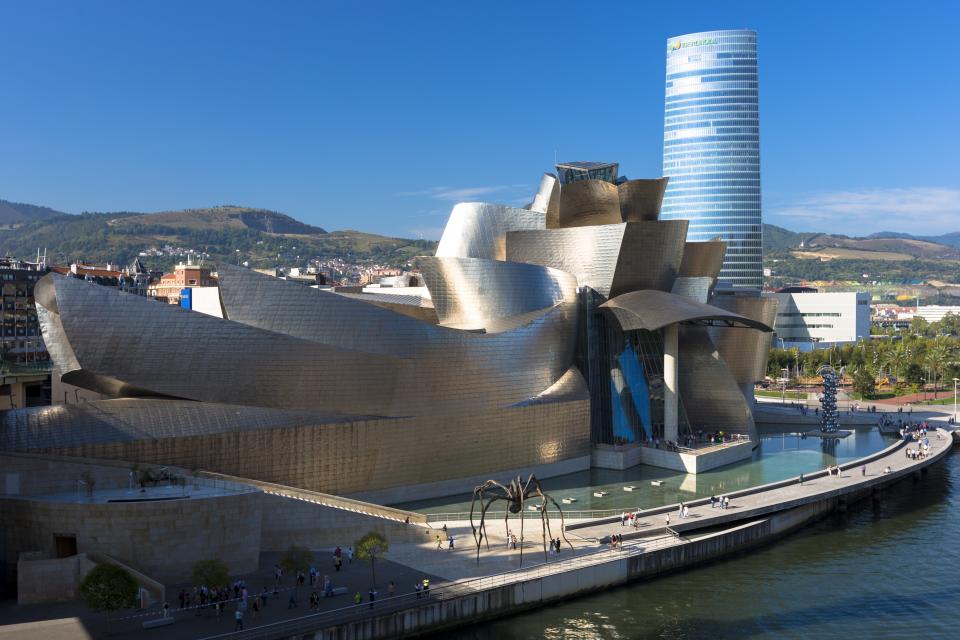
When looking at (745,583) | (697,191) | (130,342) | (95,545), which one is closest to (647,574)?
(745,583)

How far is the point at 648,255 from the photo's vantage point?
1654 inches

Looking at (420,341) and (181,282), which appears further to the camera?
(181,282)

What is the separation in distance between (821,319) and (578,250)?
81.7 meters

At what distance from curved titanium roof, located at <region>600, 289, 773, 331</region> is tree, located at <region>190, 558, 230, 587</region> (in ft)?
73.9

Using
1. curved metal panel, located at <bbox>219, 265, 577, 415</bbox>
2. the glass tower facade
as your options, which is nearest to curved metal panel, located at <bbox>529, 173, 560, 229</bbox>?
curved metal panel, located at <bbox>219, 265, 577, 415</bbox>

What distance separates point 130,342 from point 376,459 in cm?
970

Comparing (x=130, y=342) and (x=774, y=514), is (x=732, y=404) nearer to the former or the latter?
(x=774, y=514)

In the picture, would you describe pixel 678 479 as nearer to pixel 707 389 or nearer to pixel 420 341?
pixel 707 389

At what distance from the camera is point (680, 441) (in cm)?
4262

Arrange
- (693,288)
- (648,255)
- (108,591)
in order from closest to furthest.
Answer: (108,591) < (648,255) < (693,288)

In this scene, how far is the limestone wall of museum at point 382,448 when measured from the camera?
89.8 ft

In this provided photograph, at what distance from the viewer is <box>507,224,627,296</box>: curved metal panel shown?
41.3m

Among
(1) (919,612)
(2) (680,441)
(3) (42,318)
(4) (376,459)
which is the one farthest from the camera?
(2) (680,441)

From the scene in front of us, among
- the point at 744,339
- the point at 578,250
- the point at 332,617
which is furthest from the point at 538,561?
the point at 744,339
